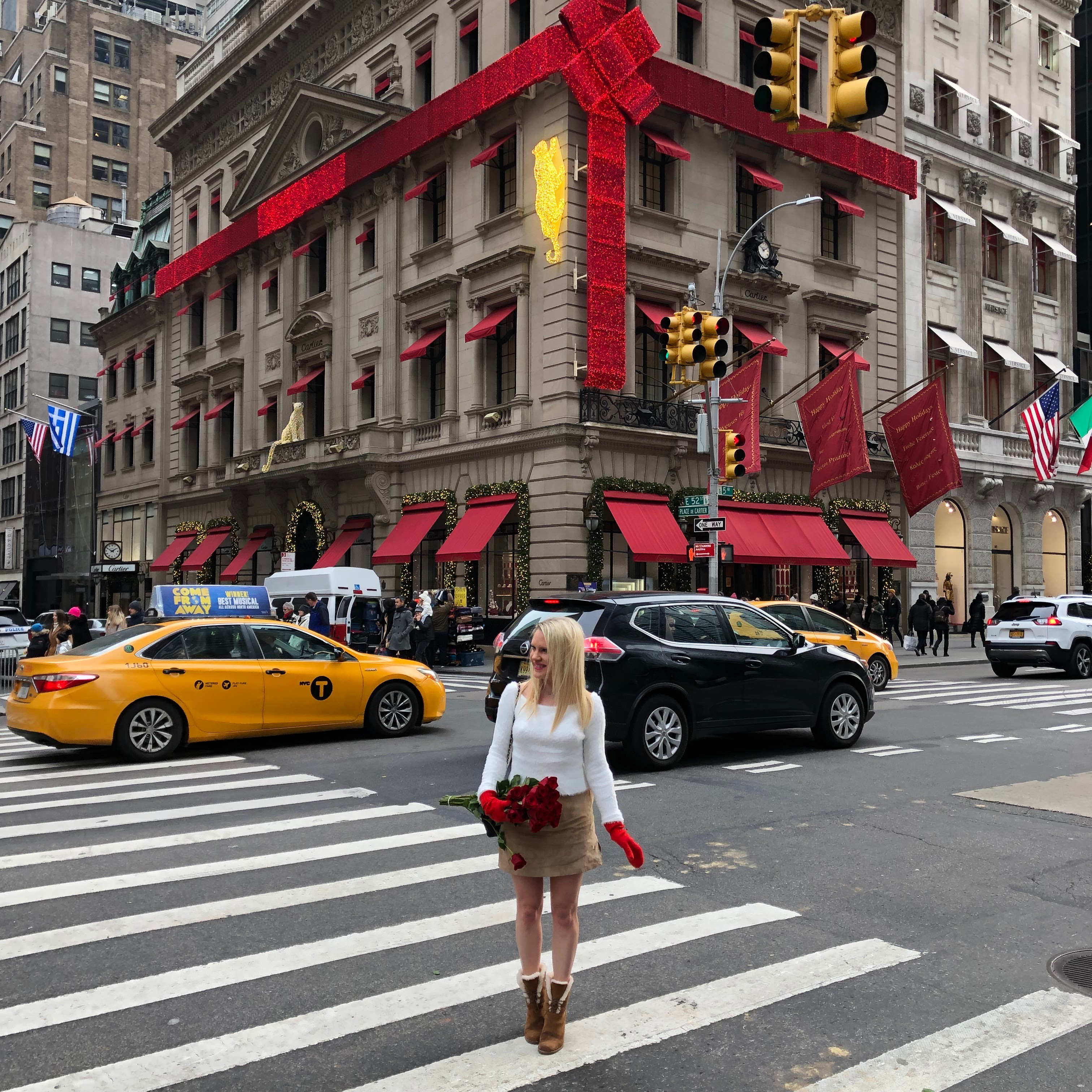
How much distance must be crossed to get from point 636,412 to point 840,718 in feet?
58.0

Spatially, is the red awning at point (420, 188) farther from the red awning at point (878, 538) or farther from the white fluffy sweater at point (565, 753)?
the white fluffy sweater at point (565, 753)

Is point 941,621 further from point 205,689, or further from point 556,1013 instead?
point 556,1013

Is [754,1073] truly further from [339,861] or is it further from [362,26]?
[362,26]

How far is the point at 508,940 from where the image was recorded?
583 centimetres

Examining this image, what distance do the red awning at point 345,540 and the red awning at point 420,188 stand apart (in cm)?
1002

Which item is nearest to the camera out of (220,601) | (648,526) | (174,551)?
(220,601)

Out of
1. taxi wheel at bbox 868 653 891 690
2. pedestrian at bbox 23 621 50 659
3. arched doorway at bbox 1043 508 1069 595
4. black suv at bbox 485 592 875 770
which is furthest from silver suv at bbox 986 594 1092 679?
arched doorway at bbox 1043 508 1069 595

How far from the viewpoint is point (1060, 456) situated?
140ft

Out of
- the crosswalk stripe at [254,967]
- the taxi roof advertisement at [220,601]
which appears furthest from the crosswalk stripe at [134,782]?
the taxi roof advertisement at [220,601]

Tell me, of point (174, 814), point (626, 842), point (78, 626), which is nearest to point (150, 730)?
point (174, 814)

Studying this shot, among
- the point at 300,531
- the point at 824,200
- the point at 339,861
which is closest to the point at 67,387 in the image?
the point at 300,531

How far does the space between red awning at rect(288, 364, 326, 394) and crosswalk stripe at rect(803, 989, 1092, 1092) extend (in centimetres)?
3518

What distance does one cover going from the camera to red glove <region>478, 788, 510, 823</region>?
14.6 feet

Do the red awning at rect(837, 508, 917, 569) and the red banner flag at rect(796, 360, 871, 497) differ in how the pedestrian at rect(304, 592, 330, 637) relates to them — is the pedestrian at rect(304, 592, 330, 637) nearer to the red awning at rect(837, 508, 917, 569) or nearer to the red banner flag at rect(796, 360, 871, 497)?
the red banner flag at rect(796, 360, 871, 497)
